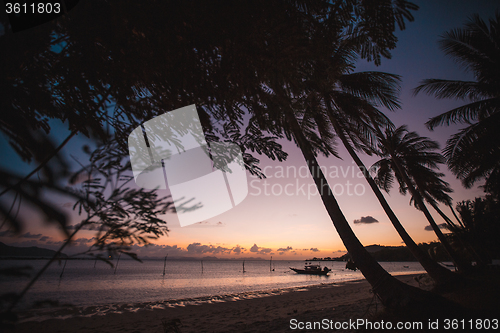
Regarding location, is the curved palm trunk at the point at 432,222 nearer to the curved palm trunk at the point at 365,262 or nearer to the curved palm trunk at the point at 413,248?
the curved palm trunk at the point at 413,248

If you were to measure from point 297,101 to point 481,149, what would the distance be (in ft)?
28.3

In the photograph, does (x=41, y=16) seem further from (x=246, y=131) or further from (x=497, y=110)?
(x=497, y=110)

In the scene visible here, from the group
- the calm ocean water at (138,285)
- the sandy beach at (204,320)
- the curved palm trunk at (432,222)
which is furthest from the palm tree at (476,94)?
the calm ocean water at (138,285)

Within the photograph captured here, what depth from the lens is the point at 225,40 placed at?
10.1 ft

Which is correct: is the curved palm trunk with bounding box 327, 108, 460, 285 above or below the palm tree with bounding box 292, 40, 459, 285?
below

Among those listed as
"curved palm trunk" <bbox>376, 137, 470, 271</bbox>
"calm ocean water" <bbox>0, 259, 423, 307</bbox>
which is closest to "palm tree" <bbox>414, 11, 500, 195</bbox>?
"curved palm trunk" <bbox>376, 137, 470, 271</bbox>

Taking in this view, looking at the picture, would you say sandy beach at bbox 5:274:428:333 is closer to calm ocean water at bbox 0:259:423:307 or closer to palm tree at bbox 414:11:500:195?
calm ocean water at bbox 0:259:423:307

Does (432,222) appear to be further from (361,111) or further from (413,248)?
(361,111)

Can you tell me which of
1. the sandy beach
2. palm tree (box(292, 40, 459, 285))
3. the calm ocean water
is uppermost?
palm tree (box(292, 40, 459, 285))

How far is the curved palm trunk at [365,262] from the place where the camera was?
4.16 meters

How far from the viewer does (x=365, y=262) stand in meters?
4.68

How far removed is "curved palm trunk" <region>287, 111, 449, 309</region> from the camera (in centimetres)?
416

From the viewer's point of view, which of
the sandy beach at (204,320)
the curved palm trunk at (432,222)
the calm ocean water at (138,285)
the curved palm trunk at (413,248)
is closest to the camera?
the sandy beach at (204,320)

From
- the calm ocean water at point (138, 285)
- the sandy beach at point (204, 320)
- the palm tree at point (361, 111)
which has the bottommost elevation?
the calm ocean water at point (138, 285)
